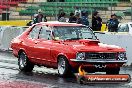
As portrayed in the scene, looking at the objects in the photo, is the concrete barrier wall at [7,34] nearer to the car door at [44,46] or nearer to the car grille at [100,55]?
the car door at [44,46]

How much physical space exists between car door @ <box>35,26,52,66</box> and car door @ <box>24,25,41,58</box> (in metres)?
0.18

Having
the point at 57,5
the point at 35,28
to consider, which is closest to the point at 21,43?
the point at 35,28

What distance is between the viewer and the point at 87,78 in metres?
13.0

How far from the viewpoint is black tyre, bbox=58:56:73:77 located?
14266mm

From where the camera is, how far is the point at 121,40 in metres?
19.5

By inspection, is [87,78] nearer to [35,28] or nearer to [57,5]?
[35,28]

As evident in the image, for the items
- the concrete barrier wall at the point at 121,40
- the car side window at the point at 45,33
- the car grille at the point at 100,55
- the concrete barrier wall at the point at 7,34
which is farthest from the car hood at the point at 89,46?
the concrete barrier wall at the point at 7,34

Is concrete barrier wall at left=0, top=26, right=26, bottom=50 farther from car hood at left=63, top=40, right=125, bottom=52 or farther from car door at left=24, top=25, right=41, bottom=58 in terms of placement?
car hood at left=63, top=40, right=125, bottom=52

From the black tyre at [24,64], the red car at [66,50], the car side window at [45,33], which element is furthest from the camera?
the black tyre at [24,64]

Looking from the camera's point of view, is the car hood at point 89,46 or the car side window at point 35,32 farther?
the car side window at point 35,32

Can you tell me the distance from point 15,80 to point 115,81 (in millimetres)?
2581

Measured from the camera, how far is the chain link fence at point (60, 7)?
34.5m

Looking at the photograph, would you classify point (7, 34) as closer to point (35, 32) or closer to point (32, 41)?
point (35, 32)

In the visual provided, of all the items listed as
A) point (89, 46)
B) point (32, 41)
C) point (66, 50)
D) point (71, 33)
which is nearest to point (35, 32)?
point (32, 41)
